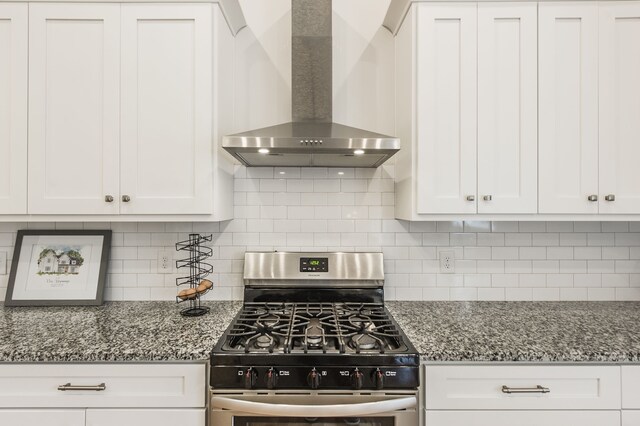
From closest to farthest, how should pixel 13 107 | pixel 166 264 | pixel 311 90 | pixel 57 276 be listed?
pixel 13 107
pixel 311 90
pixel 57 276
pixel 166 264

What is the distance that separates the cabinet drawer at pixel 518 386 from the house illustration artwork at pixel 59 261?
1.94 m

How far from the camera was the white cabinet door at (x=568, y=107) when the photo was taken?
1.70 m

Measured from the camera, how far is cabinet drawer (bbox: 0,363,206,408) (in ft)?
4.41

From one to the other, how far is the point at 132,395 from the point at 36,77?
60.4 inches

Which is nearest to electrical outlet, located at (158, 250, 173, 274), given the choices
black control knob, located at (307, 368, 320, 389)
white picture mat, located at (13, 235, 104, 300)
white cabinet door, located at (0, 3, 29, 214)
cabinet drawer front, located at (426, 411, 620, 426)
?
white picture mat, located at (13, 235, 104, 300)

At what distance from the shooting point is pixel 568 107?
171cm

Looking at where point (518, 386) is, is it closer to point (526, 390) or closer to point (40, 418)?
point (526, 390)

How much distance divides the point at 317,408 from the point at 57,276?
165cm

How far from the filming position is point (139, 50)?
169 centimetres

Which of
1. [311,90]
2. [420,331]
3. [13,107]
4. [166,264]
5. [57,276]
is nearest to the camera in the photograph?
[420,331]

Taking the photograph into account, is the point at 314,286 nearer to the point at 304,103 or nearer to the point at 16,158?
the point at 304,103

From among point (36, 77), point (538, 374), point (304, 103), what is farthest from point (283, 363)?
A: point (36, 77)

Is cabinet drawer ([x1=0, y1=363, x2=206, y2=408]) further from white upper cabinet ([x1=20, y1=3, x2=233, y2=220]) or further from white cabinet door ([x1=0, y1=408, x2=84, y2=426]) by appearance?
white upper cabinet ([x1=20, y1=3, x2=233, y2=220])

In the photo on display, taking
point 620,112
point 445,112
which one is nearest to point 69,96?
point 445,112
